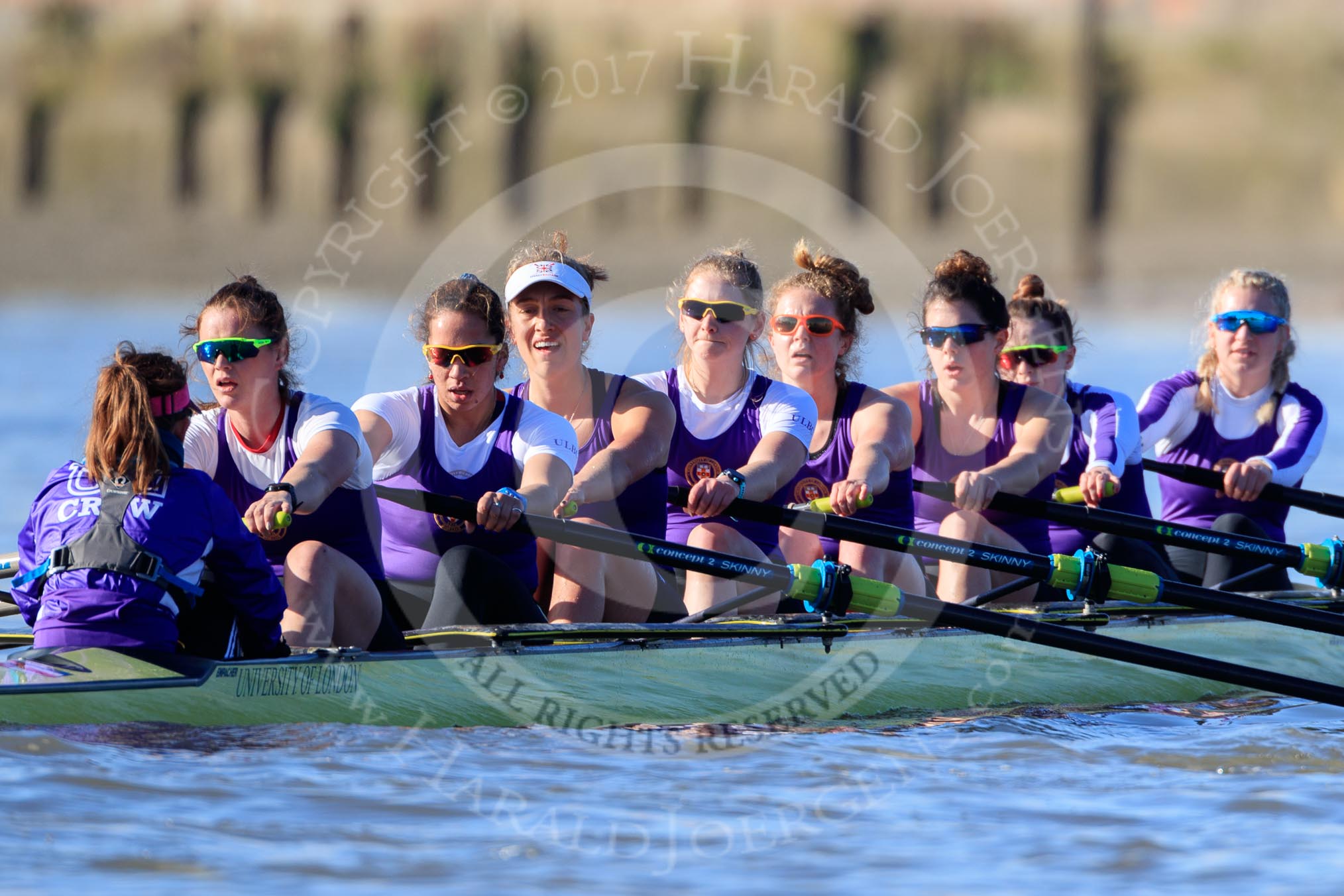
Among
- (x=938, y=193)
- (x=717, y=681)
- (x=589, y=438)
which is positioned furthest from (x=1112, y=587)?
(x=938, y=193)

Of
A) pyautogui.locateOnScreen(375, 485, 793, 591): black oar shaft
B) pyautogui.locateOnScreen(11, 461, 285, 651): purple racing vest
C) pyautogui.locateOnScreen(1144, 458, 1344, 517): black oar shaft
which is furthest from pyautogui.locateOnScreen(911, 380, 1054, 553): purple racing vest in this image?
pyautogui.locateOnScreen(11, 461, 285, 651): purple racing vest

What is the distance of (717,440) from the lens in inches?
249

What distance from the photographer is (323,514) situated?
5.20m

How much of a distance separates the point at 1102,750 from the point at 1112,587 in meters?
0.62

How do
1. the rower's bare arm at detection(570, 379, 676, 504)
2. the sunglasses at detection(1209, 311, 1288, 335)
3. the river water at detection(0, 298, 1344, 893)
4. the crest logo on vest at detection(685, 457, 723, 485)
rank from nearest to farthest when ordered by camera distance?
the river water at detection(0, 298, 1344, 893) < the rower's bare arm at detection(570, 379, 676, 504) < the crest logo on vest at detection(685, 457, 723, 485) < the sunglasses at detection(1209, 311, 1288, 335)

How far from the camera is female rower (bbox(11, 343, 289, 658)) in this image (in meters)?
4.34

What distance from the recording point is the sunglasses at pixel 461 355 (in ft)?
17.9

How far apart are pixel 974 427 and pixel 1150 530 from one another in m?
0.89

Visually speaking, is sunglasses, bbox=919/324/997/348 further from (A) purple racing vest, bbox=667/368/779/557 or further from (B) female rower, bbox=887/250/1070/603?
(A) purple racing vest, bbox=667/368/779/557

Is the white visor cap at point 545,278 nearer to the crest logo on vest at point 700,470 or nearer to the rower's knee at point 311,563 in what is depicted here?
the crest logo on vest at point 700,470

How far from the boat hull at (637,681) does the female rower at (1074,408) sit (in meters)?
0.83

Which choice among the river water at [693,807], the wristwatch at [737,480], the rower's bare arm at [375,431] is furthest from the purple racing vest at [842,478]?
the rower's bare arm at [375,431]

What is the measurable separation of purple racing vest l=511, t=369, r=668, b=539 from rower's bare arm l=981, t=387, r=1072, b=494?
4.76 feet

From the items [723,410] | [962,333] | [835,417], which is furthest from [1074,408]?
[723,410]
